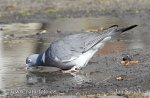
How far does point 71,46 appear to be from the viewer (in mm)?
9914

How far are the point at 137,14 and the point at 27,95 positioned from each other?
12.2 metres

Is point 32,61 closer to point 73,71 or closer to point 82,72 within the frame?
point 73,71

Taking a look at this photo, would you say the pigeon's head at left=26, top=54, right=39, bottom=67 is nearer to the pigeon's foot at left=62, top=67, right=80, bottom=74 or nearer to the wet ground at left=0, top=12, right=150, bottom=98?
the wet ground at left=0, top=12, right=150, bottom=98

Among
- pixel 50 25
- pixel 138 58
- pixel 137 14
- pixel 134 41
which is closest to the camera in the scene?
pixel 138 58

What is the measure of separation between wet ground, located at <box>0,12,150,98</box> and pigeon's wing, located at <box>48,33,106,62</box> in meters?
0.31

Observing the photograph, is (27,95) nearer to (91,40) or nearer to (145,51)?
(91,40)

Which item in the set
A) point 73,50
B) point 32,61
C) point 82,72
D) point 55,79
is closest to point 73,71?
point 82,72

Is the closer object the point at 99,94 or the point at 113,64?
the point at 99,94

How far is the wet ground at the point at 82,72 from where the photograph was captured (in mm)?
8102

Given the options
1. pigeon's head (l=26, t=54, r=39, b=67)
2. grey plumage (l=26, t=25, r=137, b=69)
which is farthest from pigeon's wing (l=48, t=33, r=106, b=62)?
pigeon's head (l=26, t=54, r=39, b=67)

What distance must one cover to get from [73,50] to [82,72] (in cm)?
40

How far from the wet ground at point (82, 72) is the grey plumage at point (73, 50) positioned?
194 mm

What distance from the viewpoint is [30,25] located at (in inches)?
700

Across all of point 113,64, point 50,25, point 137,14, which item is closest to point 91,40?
point 113,64
